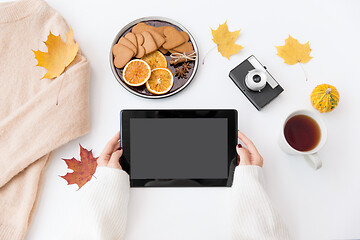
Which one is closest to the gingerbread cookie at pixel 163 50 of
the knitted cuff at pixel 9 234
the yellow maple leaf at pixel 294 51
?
the yellow maple leaf at pixel 294 51

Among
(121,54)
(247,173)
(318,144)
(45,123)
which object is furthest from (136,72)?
(318,144)

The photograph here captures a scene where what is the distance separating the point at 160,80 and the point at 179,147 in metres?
0.19

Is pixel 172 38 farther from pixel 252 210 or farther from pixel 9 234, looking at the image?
pixel 9 234

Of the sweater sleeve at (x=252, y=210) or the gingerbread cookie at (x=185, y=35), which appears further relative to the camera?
the gingerbread cookie at (x=185, y=35)

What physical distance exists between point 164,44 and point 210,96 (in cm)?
19

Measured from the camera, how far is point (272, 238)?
0.79 meters

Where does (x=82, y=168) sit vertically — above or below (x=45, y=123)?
below

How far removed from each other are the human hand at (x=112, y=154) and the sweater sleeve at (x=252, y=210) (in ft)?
1.04

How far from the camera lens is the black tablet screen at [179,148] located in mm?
846

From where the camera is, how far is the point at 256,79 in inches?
34.5

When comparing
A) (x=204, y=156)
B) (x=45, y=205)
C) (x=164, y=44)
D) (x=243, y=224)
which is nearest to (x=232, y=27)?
(x=164, y=44)

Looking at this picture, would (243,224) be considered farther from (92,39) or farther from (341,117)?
(92,39)

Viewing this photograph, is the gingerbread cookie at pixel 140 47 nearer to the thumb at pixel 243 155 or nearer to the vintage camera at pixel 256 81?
Result: the vintage camera at pixel 256 81

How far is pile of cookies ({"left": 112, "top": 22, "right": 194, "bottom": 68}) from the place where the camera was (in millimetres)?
880
